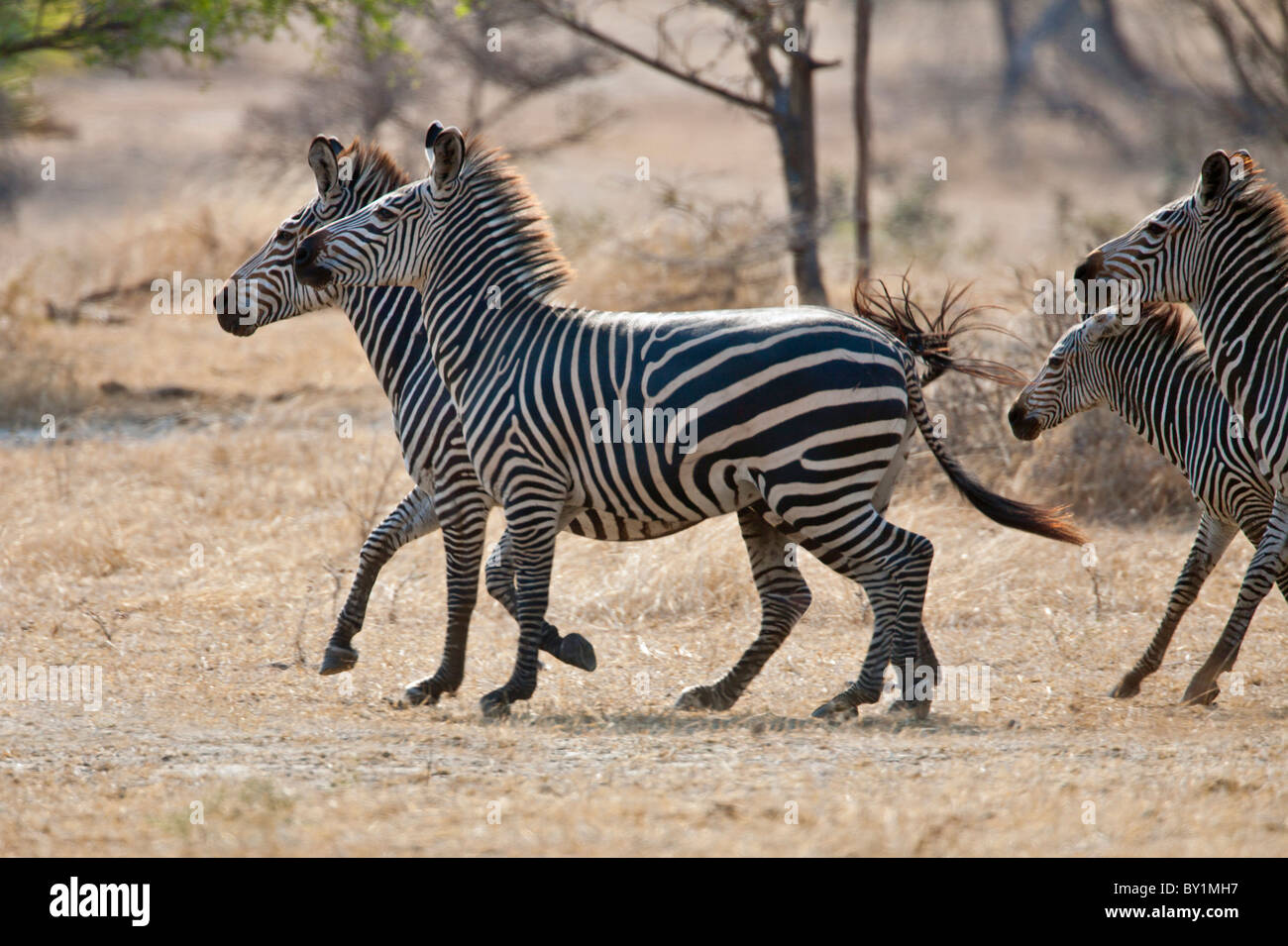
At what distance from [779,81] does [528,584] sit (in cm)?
936

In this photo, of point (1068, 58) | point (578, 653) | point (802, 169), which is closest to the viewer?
point (578, 653)

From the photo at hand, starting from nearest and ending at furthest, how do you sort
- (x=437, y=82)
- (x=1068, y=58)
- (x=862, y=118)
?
(x=862, y=118)
(x=437, y=82)
(x=1068, y=58)

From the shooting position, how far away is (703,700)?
→ 6.21 metres

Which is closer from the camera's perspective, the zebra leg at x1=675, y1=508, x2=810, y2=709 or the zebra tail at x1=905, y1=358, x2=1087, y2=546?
the zebra tail at x1=905, y1=358, x2=1087, y2=546

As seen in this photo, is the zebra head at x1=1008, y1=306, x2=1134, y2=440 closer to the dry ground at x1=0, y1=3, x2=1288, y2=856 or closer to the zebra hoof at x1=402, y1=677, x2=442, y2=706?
the dry ground at x1=0, y1=3, x2=1288, y2=856

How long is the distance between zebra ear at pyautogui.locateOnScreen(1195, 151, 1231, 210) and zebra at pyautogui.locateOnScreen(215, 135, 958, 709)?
1.08m

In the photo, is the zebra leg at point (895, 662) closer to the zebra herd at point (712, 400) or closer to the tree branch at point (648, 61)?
the zebra herd at point (712, 400)

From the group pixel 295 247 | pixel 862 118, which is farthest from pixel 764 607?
pixel 862 118

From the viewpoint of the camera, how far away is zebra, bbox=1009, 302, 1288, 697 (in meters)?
6.27

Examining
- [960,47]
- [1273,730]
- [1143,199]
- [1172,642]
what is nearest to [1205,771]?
[1273,730]

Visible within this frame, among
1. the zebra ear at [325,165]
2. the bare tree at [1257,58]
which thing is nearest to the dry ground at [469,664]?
the zebra ear at [325,165]

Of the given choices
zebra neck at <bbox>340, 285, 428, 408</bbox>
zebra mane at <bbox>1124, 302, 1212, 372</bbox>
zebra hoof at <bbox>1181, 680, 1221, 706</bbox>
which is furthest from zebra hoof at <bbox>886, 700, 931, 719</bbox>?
zebra neck at <bbox>340, 285, 428, 408</bbox>

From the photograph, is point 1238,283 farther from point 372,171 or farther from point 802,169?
point 802,169

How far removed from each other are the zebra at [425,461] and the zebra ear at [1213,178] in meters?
1.08
